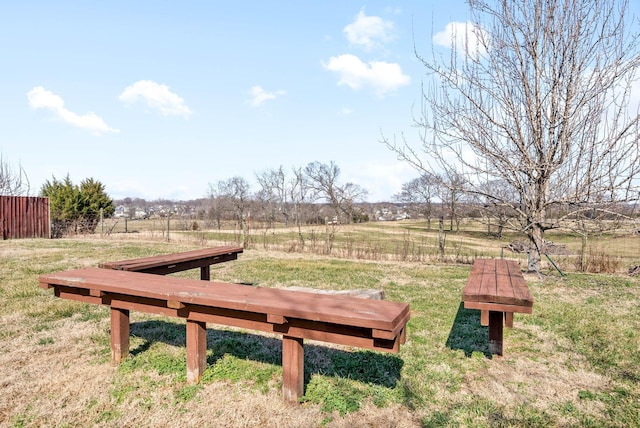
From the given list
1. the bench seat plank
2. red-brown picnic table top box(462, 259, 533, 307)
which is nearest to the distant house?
the bench seat plank

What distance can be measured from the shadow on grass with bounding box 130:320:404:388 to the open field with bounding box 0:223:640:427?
0.06 feet

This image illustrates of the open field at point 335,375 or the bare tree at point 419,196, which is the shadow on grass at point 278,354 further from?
the bare tree at point 419,196

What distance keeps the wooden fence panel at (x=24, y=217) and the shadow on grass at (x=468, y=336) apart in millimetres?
19661

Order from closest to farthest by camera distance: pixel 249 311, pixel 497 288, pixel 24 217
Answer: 1. pixel 249 311
2. pixel 497 288
3. pixel 24 217

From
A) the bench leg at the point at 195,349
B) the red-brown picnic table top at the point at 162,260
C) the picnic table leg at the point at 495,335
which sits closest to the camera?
the bench leg at the point at 195,349

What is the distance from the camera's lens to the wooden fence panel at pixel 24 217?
17.4m

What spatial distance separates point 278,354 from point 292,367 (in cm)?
106

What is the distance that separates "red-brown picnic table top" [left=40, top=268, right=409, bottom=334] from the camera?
2.34 m

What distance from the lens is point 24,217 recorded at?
18016 millimetres

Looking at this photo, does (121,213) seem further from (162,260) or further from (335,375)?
(335,375)

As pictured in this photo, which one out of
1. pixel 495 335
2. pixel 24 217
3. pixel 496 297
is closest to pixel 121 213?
pixel 24 217

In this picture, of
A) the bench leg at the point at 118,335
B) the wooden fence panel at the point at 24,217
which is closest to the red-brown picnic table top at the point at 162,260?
the bench leg at the point at 118,335

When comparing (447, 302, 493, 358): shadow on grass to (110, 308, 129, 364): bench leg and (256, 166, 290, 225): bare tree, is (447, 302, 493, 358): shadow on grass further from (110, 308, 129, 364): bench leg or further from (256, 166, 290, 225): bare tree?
(256, 166, 290, 225): bare tree

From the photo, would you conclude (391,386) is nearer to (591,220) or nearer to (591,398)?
(591,398)
